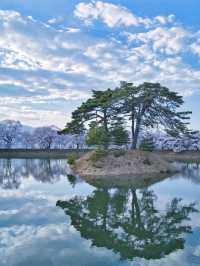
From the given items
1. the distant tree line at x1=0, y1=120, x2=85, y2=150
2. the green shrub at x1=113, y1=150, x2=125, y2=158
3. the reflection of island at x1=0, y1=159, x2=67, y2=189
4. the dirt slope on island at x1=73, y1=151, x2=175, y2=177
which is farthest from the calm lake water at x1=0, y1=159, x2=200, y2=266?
the distant tree line at x1=0, y1=120, x2=85, y2=150

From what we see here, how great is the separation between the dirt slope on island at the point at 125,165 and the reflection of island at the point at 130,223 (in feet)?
37.4

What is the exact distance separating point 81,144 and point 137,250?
81.1 meters

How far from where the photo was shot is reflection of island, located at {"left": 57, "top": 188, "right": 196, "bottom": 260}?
810 cm

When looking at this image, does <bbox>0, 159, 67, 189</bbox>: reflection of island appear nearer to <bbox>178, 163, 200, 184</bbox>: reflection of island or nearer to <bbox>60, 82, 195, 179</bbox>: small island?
<bbox>60, 82, 195, 179</bbox>: small island

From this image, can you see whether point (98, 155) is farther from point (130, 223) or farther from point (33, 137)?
point (33, 137)

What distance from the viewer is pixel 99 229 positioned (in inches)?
384

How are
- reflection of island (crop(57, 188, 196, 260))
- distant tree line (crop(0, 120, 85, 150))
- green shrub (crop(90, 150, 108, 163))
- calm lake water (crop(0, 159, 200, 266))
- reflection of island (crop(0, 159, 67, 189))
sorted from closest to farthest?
calm lake water (crop(0, 159, 200, 266)), reflection of island (crop(57, 188, 196, 260)), reflection of island (crop(0, 159, 67, 189)), green shrub (crop(90, 150, 108, 163)), distant tree line (crop(0, 120, 85, 150))

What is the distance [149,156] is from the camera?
98.8 feet

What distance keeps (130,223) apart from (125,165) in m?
17.5

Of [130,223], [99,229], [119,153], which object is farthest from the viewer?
[119,153]

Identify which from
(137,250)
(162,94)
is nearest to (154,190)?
(137,250)

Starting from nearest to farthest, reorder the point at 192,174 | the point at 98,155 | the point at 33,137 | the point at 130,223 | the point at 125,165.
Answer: the point at 130,223
the point at 125,165
the point at 192,174
the point at 98,155
the point at 33,137

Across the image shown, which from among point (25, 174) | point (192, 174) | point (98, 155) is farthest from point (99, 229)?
point (192, 174)

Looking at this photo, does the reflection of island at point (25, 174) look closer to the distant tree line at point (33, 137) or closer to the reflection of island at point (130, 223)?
the reflection of island at point (130, 223)
